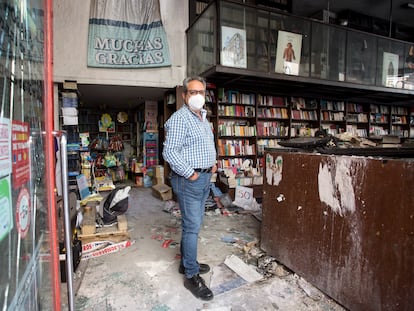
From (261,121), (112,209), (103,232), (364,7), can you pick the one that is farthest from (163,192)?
(364,7)

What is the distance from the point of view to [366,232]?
1450 millimetres

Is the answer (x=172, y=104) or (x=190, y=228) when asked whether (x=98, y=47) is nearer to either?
(x=172, y=104)

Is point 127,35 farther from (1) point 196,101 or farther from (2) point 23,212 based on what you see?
(2) point 23,212

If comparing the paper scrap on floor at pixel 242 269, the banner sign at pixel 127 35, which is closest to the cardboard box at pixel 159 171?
the banner sign at pixel 127 35

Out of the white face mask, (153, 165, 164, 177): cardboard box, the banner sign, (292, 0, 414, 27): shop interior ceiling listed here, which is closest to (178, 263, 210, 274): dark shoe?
the white face mask

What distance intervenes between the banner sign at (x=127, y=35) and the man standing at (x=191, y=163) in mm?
2887

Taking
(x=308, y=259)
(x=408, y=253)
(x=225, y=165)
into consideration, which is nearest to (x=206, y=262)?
(x=308, y=259)

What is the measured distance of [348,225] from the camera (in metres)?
1.55

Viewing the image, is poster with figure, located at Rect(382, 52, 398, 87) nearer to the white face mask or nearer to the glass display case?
the glass display case

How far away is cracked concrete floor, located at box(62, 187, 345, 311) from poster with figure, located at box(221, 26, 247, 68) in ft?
8.02

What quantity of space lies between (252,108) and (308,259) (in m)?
3.64

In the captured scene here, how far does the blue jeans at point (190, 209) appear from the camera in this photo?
171 centimetres

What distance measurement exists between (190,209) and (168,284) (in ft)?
2.01

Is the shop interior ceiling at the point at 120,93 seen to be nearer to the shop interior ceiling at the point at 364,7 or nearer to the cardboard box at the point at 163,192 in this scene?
the cardboard box at the point at 163,192
